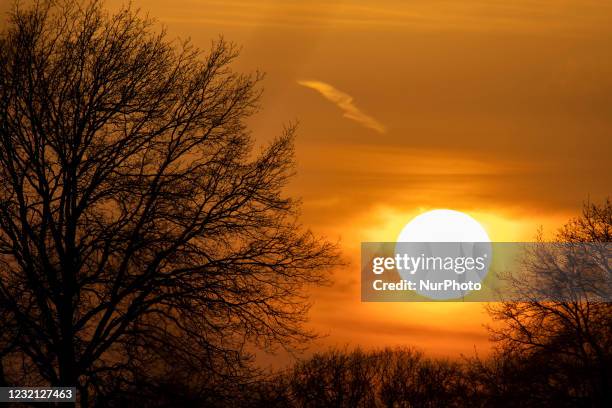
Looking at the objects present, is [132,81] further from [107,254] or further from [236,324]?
[236,324]

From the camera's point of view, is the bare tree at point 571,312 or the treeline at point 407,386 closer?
the treeline at point 407,386

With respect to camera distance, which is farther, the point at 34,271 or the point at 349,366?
the point at 349,366

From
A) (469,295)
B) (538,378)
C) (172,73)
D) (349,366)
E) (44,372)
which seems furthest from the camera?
(349,366)

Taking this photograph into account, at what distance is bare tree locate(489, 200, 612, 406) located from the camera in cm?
3531

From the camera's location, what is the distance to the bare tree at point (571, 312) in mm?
35312

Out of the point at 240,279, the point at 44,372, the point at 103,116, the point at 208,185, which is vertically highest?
the point at 103,116

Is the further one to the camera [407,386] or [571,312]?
[407,386]

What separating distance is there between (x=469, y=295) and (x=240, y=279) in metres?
24.1

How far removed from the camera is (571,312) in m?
36.7

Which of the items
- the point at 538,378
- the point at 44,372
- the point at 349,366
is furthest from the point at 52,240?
the point at 349,366

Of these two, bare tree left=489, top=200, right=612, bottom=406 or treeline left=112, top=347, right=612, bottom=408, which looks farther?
bare tree left=489, top=200, right=612, bottom=406

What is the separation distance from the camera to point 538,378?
36.0 meters

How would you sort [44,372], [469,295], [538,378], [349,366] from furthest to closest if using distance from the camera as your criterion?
[349,366] → [469,295] → [538,378] → [44,372]

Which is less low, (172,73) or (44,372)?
(172,73)
